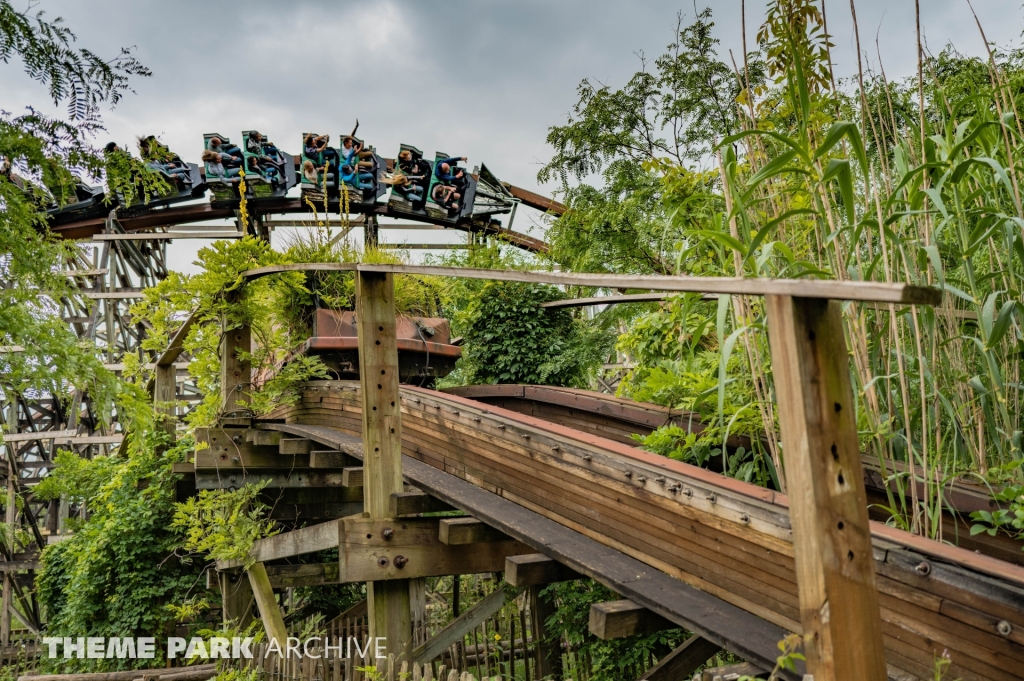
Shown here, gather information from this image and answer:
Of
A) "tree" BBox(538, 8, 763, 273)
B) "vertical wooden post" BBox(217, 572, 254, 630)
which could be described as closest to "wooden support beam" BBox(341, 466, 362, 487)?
"vertical wooden post" BBox(217, 572, 254, 630)

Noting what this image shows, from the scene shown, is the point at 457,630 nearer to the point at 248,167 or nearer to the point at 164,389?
the point at 164,389

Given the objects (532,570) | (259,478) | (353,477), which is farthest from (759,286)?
(259,478)

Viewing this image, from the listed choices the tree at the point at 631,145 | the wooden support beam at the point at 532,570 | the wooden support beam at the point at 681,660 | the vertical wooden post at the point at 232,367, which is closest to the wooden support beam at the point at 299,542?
the wooden support beam at the point at 532,570

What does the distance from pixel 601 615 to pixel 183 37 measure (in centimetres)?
696

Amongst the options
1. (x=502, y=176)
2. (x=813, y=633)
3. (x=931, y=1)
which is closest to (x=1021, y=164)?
(x=931, y=1)

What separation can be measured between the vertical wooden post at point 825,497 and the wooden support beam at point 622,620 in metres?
0.75

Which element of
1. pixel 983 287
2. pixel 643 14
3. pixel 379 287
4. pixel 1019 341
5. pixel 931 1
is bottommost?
pixel 1019 341

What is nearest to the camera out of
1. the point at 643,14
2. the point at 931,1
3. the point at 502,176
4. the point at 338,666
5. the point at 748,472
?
the point at 931,1

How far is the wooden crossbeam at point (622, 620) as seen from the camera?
5.48 feet

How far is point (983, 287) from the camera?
1956mm

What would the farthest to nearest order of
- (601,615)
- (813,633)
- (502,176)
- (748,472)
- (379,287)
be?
(502,176), (379,287), (748,472), (601,615), (813,633)

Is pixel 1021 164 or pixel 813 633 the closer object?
pixel 813 633

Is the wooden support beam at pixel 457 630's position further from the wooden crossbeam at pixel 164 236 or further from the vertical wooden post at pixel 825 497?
the wooden crossbeam at pixel 164 236

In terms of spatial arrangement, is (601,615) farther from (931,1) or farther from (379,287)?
(931,1)
